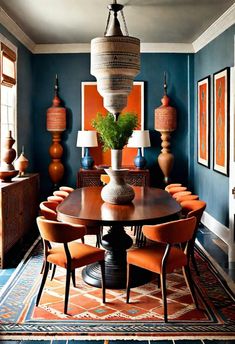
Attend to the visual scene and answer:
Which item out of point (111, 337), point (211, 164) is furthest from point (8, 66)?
point (111, 337)

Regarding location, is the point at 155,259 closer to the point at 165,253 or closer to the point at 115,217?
the point at 165,253

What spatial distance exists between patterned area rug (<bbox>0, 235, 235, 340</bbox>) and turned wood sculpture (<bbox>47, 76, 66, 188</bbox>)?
3.32m

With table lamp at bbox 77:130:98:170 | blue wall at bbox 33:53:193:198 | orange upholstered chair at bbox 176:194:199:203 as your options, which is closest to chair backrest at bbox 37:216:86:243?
orange upholstered chair at bbox 176:194:199:203

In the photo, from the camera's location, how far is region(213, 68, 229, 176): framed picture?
225 inches

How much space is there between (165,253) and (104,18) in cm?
362

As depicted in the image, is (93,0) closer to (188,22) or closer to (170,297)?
(188,22)

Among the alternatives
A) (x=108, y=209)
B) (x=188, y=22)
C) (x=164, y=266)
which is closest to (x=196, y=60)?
(x=188, y=22)

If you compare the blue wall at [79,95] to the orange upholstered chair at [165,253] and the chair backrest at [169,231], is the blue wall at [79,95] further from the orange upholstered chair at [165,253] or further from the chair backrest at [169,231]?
the chair backrest at [169,231]

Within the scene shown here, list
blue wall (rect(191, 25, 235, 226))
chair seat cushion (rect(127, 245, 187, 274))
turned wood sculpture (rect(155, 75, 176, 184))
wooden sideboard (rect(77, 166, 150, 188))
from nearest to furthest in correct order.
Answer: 1. chair seat cushion (rect(127, 245, 187, 274))
2. blue wall (rect(191, 25, 235, 226))
3. wooden sideboard (rect(77, 166, 150, 188))
4. turned wood sculpture (rect(155, 75, 176, 184))

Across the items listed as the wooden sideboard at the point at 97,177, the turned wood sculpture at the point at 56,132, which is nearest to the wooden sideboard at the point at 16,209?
the wooden sideboard at the point at 97,177

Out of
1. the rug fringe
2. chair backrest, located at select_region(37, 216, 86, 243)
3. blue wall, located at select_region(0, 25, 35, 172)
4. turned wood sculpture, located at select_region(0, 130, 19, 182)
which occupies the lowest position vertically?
the rug fringe

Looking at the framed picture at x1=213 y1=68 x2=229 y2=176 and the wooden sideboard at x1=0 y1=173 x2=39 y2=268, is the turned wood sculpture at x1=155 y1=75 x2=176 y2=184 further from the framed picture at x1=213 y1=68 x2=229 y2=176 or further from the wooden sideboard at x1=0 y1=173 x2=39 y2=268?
the wooden sideboard at x1=0 y1=173 x2=39 y2=268

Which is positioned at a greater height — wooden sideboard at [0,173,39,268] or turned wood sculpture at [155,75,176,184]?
turned wood sculpture at [155,75,176,184]

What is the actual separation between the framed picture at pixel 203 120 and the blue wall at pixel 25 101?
112 inches
